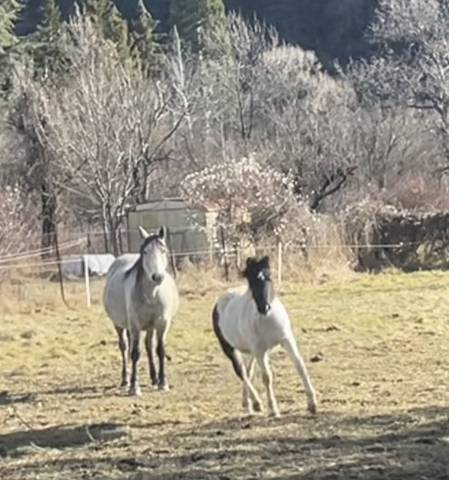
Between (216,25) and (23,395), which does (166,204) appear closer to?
(23,395)

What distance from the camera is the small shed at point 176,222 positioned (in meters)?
34.8

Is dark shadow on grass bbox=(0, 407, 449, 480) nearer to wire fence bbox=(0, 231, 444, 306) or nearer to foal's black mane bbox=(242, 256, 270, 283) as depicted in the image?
foal's black mane bbox=(242, 256, 270, 283)

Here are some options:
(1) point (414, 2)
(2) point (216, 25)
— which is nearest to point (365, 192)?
(1) point (414, 2)

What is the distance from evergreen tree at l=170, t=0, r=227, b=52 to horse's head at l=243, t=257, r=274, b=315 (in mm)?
51737

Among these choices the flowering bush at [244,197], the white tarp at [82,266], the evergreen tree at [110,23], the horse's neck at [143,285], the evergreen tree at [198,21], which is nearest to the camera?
the horse's neck at [143,285]

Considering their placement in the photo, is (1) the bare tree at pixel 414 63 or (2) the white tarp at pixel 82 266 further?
(1) the bare tree at pixel 414 63

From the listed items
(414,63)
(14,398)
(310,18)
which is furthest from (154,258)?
(310,18)

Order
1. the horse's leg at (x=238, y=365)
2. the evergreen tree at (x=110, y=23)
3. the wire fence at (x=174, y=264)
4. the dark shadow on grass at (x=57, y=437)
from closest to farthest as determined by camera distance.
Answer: the dark shadow on grass at (x=57, y=437) → the horse's leg at (x=238, y=365) → the wire fence at (x=174, y=264) → the evergreen tree at (x=110, y=23)

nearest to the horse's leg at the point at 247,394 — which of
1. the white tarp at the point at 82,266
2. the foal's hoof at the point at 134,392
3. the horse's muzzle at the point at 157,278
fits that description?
the foal's hoof at the point at 134,392

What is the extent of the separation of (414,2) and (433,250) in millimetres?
21289

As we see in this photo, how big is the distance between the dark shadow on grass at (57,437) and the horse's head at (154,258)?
8.31 ft

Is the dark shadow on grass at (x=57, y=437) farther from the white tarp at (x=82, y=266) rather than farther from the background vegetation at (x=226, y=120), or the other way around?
the background vegetation at (x=226, y=120)

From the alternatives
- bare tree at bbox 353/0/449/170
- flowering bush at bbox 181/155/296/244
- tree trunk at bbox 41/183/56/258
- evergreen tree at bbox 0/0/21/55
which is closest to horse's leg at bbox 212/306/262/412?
flowering bush at bbox 181/155/296/244

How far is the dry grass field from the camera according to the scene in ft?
25.2
